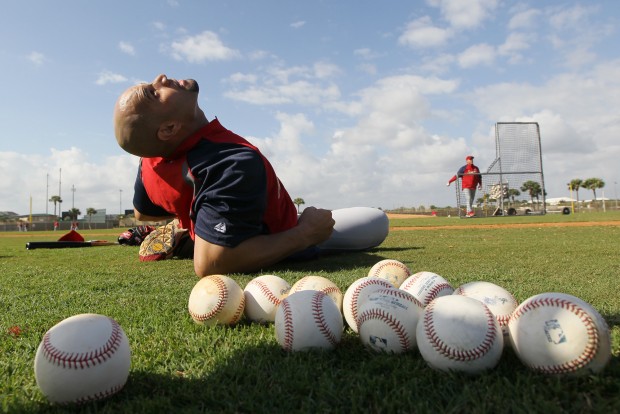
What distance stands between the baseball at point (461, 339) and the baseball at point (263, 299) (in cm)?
→ 100

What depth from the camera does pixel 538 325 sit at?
5.56ft

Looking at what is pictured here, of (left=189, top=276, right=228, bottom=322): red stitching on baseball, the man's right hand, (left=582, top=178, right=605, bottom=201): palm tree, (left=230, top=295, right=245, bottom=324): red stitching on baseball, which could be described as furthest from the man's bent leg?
(left=582, top=178, right=605, bottom=201): palm tree

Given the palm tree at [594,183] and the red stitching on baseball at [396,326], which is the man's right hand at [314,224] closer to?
the red stitching on baseball at [396,326]

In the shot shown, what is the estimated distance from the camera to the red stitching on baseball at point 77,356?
1.58 m

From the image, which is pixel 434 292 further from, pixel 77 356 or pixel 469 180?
pixel 469 180

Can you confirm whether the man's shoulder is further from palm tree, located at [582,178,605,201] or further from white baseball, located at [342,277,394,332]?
palm tree, located at [582,178,605,201]

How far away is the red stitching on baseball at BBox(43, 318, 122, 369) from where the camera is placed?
1.58m

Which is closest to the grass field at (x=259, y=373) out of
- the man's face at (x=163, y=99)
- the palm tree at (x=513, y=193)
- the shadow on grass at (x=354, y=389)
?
the shadow on grass at (x=354, y=389)

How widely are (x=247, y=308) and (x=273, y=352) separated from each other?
0.67 metres

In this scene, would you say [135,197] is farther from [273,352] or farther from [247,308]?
[273,352]

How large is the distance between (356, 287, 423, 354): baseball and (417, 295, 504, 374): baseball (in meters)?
0.14

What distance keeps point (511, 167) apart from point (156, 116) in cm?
2111

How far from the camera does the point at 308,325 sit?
202cm

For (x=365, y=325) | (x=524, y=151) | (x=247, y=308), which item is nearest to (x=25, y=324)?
(x=247, y=308)
